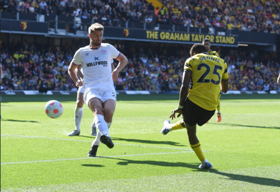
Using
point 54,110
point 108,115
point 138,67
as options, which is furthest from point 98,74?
point 138,67

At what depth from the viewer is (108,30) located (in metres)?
40.6

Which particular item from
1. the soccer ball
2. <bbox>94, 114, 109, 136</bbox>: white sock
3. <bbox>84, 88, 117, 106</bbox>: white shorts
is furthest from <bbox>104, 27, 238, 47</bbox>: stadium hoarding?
<bbox>94, 114, 109, 136</bbox>: white sock

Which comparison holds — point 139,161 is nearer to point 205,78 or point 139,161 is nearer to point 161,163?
point 161,163

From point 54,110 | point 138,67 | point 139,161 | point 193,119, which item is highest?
point 193,119

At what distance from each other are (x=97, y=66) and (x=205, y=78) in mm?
1881

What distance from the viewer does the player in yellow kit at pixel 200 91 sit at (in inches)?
265

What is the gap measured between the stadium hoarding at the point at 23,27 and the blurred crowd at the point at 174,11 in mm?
1268

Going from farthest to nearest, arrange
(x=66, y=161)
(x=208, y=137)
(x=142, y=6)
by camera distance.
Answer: (x=142, y=6) < (x=208, y=137) < (x=66, y=161)

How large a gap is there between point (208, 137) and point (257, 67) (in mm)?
42854

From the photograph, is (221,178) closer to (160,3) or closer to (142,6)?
(142,6)

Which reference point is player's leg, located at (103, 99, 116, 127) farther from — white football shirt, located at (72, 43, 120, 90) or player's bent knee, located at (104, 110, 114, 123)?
white football shirt, located at (72, 43, 120, 90)

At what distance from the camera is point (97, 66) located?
7430mm

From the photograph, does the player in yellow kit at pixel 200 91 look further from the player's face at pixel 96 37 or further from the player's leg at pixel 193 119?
the player's face at pixel 96 37

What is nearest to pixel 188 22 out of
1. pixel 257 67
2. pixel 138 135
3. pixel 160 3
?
pixel 160 3
